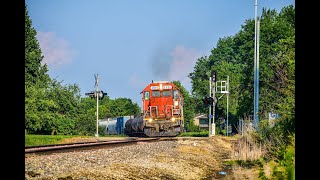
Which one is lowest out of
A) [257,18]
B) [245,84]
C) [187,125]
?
[187,125]

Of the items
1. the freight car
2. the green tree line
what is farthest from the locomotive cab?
the green tree line

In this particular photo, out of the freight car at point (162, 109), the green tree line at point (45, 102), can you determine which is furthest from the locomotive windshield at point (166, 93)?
the green tree line at point (45, 102)

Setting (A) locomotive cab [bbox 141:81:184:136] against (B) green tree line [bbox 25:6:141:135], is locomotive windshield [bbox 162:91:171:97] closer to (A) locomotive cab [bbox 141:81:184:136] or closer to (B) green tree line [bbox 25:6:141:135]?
(A) locomotive cab [bbox 141:81:184:136]

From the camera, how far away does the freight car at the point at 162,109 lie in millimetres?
33469

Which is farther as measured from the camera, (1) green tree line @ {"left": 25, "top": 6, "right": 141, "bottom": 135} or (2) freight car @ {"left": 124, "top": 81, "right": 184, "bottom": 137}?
(1) green tree line @ {"left": 25, "top": 6, "right": 141, "bottom": 135}

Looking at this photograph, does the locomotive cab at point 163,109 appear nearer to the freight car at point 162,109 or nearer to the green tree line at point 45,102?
the freight car at point 162,109

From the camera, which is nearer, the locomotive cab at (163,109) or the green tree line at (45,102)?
the locomotive cab at (163,109)

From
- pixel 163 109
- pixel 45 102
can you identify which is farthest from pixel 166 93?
pixel 45 102

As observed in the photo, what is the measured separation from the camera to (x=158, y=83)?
34000mm

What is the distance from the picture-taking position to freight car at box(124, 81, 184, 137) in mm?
33469

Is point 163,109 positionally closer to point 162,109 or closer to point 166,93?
point 162,109
